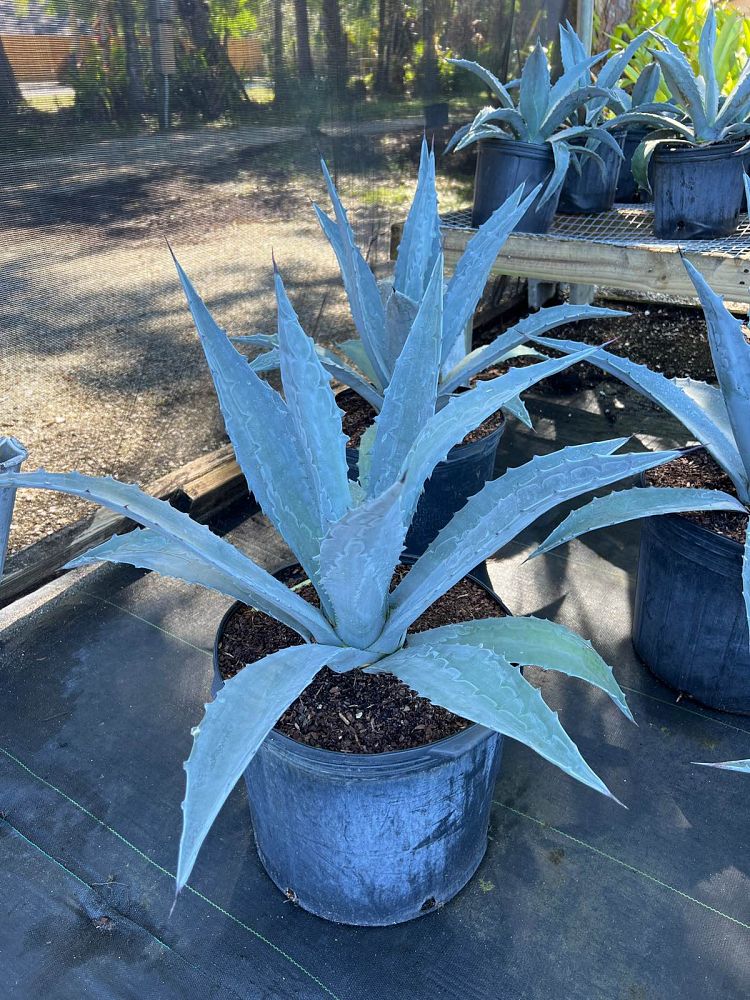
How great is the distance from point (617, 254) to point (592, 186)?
0.52m

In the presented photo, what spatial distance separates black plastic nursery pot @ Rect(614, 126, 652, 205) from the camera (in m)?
2.70

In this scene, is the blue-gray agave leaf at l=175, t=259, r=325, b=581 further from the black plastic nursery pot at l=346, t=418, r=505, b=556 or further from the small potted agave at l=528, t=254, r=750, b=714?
the black plastic nursery pot at l=346, t=418, r=505, b=556

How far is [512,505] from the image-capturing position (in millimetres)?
908

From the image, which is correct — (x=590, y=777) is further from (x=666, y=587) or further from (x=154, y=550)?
(x=666, y=587)

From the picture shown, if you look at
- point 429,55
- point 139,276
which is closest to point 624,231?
point 429,55

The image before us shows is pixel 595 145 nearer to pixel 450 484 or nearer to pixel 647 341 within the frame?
pixel 647 341

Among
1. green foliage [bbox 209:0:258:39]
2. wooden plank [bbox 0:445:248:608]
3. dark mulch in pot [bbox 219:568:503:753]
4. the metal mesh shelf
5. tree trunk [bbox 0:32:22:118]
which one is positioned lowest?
wooden plank [bbox 0:445:248:608]

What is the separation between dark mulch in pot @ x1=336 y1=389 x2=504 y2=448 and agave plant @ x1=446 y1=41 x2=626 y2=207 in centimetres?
71

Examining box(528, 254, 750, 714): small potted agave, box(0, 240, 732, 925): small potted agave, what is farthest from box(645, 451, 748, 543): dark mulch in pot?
box(0, 240, 732, 925): small potted agave

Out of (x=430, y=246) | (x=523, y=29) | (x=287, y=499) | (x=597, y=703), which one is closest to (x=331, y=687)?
(x=287, y=499)

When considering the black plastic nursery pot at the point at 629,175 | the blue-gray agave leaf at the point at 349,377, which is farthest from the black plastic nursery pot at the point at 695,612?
the black plastic nursery pot at the point at 629,175

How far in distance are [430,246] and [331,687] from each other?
972 millimetres

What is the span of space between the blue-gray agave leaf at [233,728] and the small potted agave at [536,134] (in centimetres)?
168

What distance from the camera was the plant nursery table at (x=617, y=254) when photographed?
1.96m
